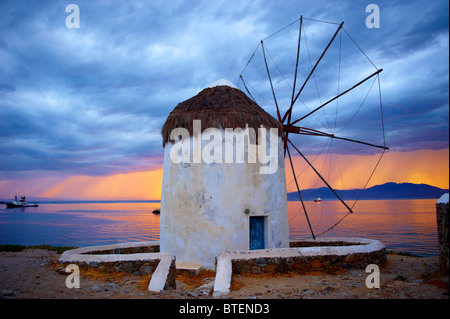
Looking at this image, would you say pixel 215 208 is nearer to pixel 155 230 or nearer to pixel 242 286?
pixel 242 286

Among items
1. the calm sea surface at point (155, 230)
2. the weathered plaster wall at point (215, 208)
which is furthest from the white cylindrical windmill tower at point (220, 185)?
the calm sea surface at point (155, 230)

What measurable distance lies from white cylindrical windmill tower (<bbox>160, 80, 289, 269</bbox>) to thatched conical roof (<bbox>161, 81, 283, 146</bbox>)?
0.10 feet

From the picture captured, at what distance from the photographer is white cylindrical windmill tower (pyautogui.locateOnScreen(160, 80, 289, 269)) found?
30.7ft

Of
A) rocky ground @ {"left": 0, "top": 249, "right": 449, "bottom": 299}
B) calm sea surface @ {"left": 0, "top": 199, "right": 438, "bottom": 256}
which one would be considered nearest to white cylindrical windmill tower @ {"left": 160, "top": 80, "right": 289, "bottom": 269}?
rocky ground @ {"left": 0, "top": 249, "right": 449, "bottom": 299}

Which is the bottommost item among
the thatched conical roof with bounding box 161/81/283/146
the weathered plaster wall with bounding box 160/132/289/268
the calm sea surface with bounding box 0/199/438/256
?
the calm sea surface with bounding box 0/199/438/256

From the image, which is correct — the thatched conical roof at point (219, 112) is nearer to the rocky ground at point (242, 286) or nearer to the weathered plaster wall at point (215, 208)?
the weathered plaster wall at point (215, 208)

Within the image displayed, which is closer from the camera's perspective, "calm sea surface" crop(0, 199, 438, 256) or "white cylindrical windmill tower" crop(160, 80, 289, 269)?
"white cylindrical windmill tower" crop(160, 80, 289, 269)

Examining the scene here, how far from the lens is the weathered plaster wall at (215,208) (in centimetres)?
930

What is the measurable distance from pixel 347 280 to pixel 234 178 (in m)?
4.03

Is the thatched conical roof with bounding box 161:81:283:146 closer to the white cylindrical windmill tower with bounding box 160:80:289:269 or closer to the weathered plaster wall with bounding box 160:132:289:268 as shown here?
the white cylindrical windmill tower with bounding box 160:80:289:269

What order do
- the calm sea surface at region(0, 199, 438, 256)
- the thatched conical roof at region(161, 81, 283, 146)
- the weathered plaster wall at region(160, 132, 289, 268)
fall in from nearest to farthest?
the weathered plaster wall at region(160, 132, 289, 268) → the thatched conical roof at region(161, 81, 283, 146) → the calm sea surface at region(0, 199, 438, 256)

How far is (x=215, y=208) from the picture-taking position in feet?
30.8

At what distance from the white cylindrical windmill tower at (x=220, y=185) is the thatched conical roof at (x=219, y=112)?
0.03 m
